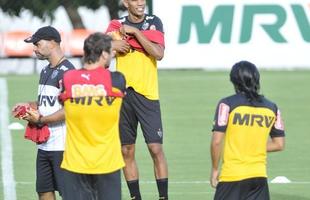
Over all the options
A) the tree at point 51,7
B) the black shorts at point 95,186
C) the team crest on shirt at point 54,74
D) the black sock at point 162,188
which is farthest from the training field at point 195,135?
the tree at point 51,7

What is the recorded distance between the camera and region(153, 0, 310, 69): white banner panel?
75.1 feet

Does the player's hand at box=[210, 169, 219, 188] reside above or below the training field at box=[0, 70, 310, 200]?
above

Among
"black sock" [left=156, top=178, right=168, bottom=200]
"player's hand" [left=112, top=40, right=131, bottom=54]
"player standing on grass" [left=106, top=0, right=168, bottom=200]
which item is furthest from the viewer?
"black sock" [left=156, top=178, right=168, bottom=200]

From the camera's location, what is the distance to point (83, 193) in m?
8.41

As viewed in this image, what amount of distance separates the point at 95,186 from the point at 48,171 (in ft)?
4.32

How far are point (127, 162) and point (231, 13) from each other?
42.0 ft

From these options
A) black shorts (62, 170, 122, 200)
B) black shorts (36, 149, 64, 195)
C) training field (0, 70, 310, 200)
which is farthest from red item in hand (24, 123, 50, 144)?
training field (0, 70, 310, 200)

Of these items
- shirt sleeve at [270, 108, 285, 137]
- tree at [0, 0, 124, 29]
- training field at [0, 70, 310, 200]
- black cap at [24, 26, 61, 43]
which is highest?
tree at [0, 0, 124, 29]

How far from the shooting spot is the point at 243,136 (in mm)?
8188

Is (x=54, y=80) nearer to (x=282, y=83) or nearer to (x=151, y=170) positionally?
(x=151, y=170)

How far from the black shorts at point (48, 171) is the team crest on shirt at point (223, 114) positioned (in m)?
1.84

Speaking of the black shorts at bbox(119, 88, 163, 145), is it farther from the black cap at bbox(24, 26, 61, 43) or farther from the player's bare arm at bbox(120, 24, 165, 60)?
the black cap at bbox(24, 26, 61, 43)

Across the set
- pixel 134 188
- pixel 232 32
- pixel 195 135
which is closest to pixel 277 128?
pixel 134 188

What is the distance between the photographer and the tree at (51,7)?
96.0 ft
